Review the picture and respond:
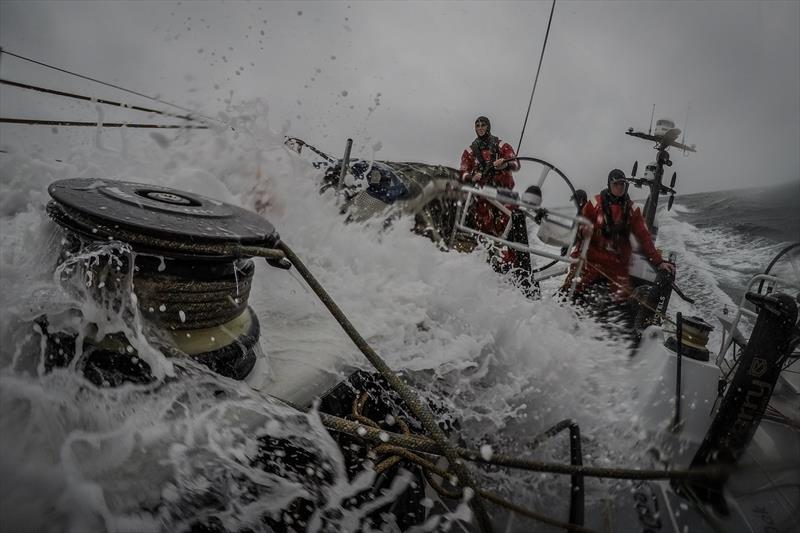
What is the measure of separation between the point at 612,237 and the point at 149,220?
17.4 feet

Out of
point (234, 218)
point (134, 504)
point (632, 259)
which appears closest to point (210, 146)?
point (234, 218)

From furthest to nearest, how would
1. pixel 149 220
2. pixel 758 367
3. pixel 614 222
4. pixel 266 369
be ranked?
pixel 614 222 < pixel 758 367 < pixel 266 369 < pixel 149 220

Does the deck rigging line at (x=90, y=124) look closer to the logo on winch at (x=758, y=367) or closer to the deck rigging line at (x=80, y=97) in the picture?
the deck rigging line at (x=80, y=97)

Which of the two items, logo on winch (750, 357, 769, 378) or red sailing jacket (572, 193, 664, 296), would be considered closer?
logo on winch (750, 357, 769, 378)

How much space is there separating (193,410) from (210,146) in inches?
126

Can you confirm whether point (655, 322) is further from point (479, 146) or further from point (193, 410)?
point (193, 410)

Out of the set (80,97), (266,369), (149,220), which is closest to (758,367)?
(266,369)

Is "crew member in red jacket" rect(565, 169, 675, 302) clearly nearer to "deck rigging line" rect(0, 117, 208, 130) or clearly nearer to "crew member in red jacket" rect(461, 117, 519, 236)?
"crew member in red jacket" rect(461, 117, 519, 236)

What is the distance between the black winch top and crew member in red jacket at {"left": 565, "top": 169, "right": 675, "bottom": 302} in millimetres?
4434

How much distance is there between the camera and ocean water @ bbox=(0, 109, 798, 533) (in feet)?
5.15

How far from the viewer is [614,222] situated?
17.7 feet

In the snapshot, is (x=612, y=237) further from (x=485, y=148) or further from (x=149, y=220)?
(x=149, y=220)

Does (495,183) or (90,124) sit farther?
(495,183)

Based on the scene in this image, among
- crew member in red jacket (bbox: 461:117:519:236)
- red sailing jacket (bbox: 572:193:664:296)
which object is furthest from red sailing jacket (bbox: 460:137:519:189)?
red sailing jacket (bbox: 572:193:664:296)
